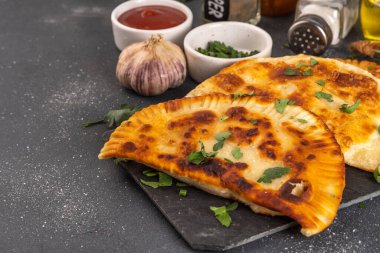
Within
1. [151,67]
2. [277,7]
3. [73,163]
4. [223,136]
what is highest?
[223,136]

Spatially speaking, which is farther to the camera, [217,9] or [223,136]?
[217,9]

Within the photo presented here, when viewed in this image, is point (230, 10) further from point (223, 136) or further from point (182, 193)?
point (182, 193)

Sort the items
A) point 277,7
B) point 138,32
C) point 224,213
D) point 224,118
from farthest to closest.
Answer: point 277,7
point 138,32
point 224,118
point 224,213

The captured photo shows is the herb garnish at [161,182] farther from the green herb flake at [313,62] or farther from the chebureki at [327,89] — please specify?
the green herb flake at [313,62]

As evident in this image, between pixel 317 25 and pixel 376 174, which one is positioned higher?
pixel 317 25

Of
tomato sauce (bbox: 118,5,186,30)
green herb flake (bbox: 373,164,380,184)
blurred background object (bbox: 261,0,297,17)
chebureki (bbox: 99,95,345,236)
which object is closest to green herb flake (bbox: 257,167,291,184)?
chebureki (bbox: 99,95,345,236)

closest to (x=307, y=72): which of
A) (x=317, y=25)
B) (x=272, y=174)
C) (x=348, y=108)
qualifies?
(x=348, y=108)

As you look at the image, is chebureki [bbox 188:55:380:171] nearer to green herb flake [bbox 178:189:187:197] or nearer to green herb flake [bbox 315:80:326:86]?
green herb flake [bbox 315:80:326:86]
